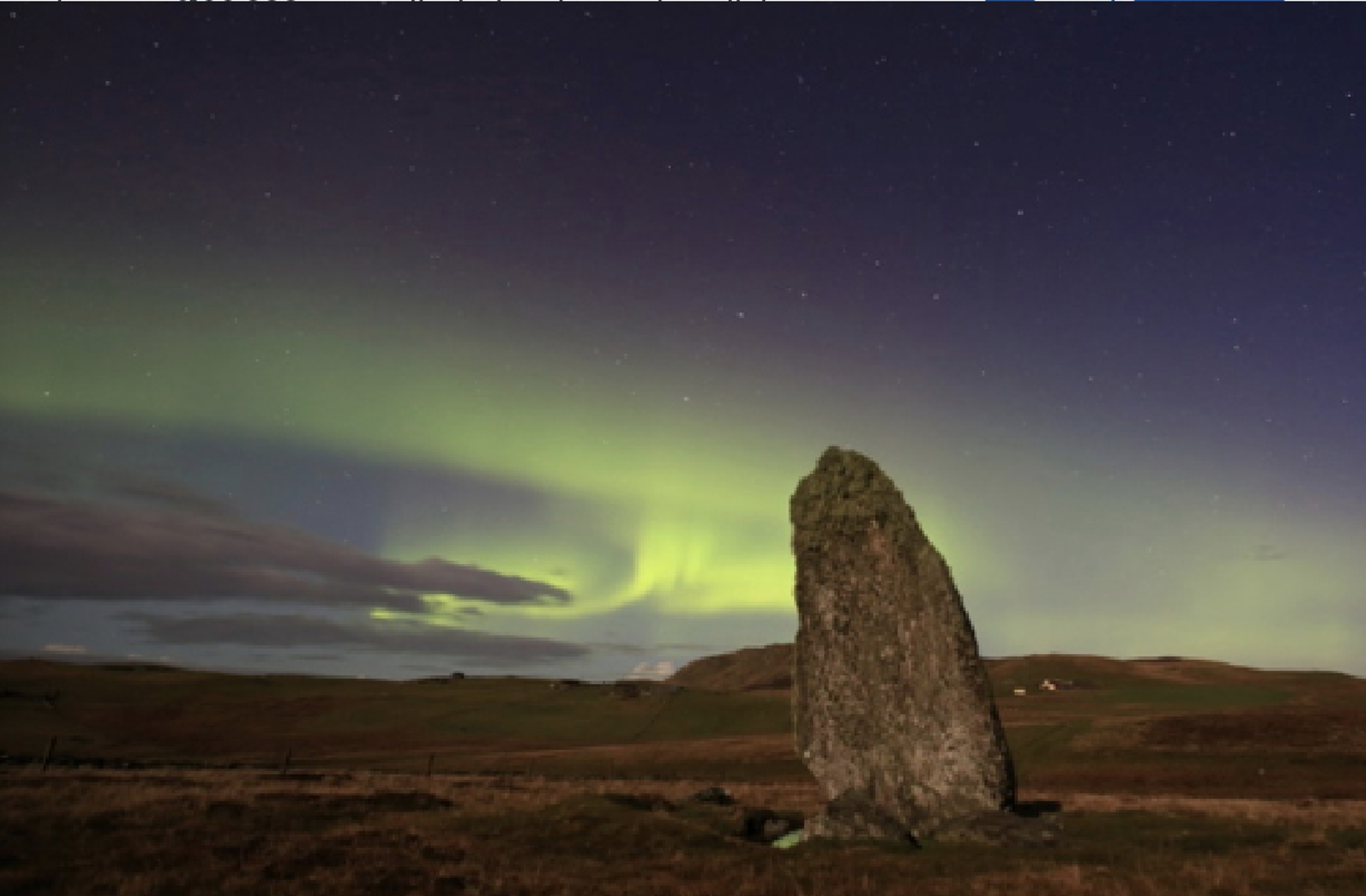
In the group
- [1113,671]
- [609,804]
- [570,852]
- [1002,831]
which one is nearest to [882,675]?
[1002,831]

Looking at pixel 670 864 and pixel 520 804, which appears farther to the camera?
pixel 520 804

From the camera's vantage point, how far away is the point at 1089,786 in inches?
1978

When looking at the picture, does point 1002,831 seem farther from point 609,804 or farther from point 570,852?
point 609,804

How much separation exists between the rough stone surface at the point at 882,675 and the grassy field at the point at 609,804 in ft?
9.33

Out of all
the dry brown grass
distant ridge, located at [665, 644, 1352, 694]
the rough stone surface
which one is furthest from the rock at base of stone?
distant ridge, located at [665, 644, 1352, 694]

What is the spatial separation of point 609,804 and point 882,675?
10.2 m

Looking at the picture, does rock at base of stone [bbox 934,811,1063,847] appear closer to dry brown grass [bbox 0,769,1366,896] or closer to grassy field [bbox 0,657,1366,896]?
grassy field [bbox 0,657,1366,896]

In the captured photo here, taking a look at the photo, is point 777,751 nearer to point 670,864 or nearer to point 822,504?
point 822,504

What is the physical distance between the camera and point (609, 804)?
29000 millimetres

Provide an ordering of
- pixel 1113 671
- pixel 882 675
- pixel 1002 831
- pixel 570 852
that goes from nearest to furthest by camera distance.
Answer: pixel 570 852, pixel 1002 831, pixel 882 675, pixel 1113 671

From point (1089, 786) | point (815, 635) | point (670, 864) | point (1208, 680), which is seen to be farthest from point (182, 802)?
point (1208, 680)

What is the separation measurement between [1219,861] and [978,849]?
551 cm

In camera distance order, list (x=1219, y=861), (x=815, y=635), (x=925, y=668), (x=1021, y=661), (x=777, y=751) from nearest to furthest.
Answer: (x=1219, y=861) < (x=925, y=668) < (x=815, y=635) < (x=777, y=751) < (x=1021, y=661)

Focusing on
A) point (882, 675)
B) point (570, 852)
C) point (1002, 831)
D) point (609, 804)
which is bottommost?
point (570, 852)
